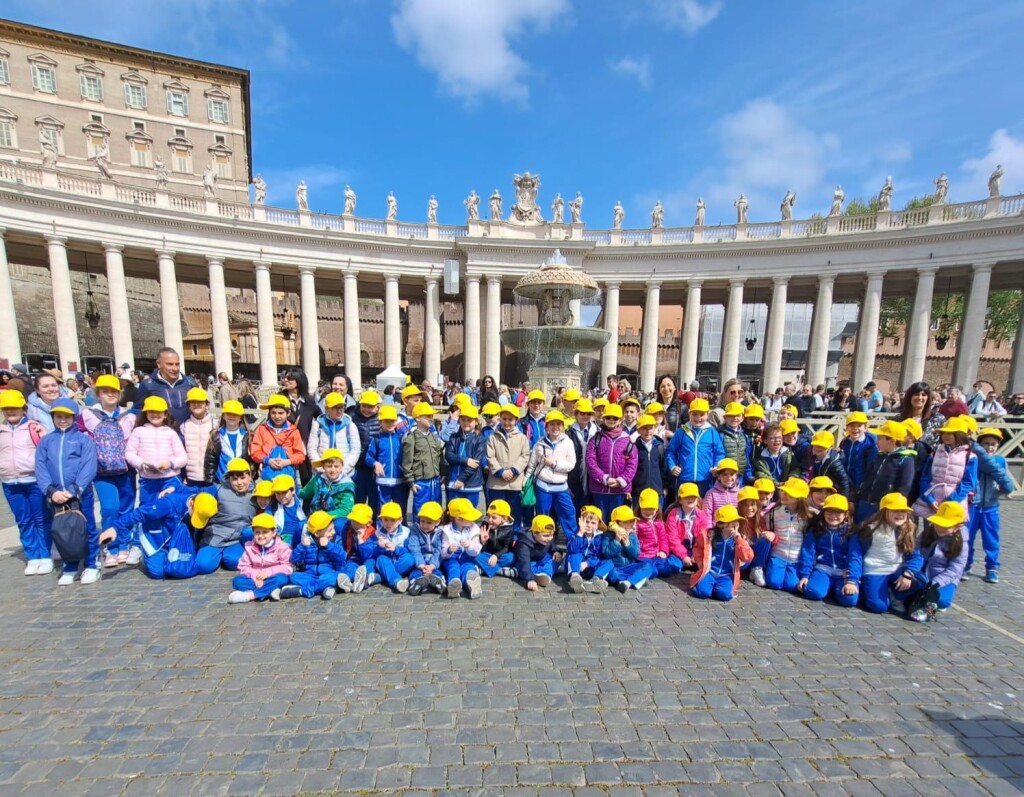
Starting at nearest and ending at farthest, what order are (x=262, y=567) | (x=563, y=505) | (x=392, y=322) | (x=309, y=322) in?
(x=262, y=567)
(x=563, y=505)
(x=309, y=322)
(x=392, y=322)

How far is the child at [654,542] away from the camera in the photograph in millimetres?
5066

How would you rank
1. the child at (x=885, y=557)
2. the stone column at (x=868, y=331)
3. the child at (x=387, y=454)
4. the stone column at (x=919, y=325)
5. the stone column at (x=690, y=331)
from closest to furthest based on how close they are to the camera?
the child at (x=885, y=557) → the child at (x=387, y=454) → the stone column at (x=919, y=325) → the stone column at (x=868, y=331) → the stone column at (x=690, y=331)

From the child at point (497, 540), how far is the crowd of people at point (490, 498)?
0.08 feet

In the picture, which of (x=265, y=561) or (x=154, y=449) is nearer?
(x=265, y=561)

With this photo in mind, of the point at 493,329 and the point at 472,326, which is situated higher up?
the point at 472,326

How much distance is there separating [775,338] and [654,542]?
24.9 metres

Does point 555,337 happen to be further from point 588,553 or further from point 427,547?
point 427,547

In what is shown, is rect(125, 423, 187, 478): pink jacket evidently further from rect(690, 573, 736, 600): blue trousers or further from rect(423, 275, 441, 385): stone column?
rect(423, 275, 441, 385): stone column

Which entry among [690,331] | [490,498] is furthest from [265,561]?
[690,331]

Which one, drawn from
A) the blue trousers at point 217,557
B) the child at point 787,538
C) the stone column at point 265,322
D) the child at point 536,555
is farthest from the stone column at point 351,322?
the child at point 787,538

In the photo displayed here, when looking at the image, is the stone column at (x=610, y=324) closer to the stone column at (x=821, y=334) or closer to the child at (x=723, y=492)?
the stone column at (x=821, y=334)

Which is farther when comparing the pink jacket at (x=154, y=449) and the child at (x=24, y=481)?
the pink jacket at (x=154, y=449)

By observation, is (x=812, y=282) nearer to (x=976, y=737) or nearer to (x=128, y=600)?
(x=976, y=737)

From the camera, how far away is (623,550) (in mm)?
4941
